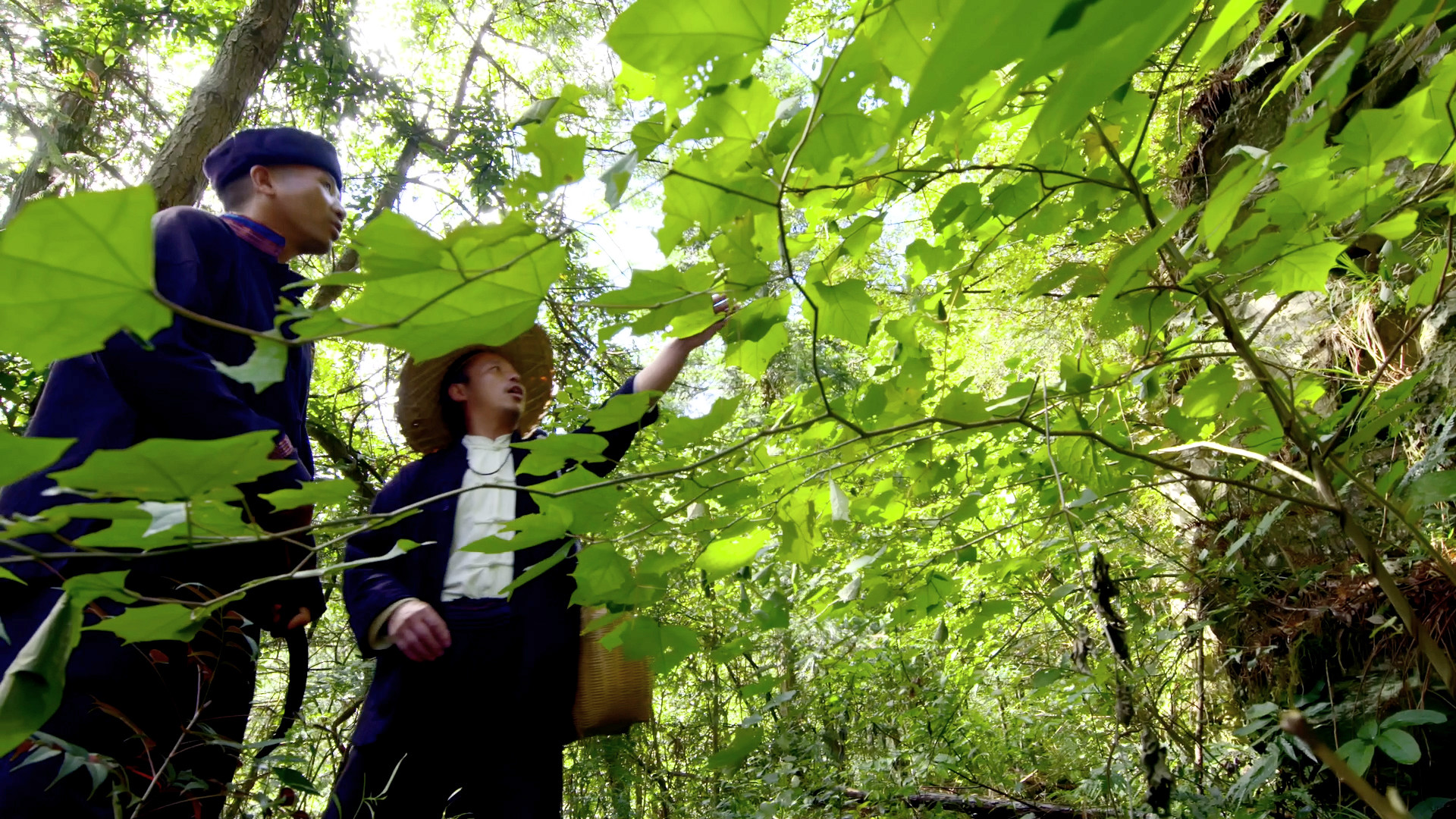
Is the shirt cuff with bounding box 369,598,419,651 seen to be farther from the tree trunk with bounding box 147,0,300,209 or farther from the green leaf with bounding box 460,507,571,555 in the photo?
the tree trunk with bounding box 147,0,300,209

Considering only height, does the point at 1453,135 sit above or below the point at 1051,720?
above

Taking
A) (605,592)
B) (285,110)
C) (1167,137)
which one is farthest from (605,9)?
(605,592)

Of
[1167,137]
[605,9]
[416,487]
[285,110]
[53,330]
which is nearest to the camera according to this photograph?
[53,330]

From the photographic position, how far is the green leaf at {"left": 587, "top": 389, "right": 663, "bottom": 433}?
2.45 ft

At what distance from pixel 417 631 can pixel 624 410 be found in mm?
949

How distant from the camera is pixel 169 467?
44 cm

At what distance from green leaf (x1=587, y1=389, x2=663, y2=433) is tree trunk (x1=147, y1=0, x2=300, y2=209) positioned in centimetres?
227

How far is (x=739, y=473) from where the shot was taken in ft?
2.89

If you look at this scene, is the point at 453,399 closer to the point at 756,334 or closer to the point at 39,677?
the point at 756,334

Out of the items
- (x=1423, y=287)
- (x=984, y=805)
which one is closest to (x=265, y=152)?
(x=1423, y=287)

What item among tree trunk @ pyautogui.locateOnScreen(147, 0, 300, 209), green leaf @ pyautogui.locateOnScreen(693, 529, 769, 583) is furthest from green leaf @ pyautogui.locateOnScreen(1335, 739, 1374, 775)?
tree trunk @ pyautogui.locateOnScreen(147, 0, 300, 209)

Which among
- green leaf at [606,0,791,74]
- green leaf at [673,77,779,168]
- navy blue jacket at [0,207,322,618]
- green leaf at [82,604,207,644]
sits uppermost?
navy blue jacket at [0,207,322,618]

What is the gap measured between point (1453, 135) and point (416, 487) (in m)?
1.78

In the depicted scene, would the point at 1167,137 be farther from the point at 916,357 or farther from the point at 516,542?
the point at 516,542
